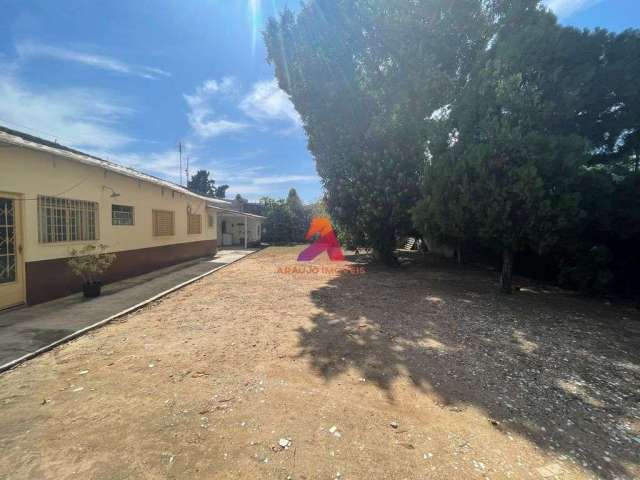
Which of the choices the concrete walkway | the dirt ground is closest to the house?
the concrete walkway

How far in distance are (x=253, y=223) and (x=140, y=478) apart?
25.3 meters

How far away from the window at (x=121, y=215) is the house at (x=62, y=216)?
0.07 feet

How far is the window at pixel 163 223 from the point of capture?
1136cm

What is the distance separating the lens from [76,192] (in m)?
7.53

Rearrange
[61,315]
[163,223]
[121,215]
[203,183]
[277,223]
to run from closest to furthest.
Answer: [61,315] → [121,215] → [163,223] → [277,223] → [203,183]

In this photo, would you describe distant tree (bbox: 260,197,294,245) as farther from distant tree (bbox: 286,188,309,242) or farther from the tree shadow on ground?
the tree shadow on ground

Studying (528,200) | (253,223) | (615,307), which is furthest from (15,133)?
(253,223)

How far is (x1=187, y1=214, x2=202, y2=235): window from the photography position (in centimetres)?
1456

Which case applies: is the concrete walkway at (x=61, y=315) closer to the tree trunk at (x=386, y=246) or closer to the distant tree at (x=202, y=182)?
the tree trunk at (x=386, y=246)

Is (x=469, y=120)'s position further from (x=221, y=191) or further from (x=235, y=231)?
(x=221, y=191)

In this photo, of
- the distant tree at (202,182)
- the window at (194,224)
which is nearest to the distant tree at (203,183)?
the distant tree at (202,182)

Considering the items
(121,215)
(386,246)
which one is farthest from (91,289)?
(386,246)

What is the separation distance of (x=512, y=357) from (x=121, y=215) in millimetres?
11020

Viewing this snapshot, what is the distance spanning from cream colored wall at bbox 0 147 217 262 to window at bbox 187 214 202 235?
5.58 feet
